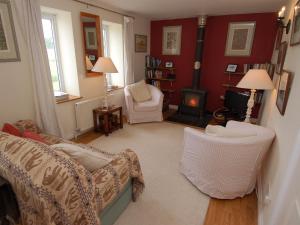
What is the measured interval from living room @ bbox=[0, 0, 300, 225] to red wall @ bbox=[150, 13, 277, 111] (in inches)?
1.0

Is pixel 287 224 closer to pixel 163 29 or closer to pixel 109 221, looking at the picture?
pixel 109 221

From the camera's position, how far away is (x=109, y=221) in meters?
1.59

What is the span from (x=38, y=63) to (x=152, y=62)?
3.11m

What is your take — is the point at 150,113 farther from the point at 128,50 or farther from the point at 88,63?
the point at 88,63

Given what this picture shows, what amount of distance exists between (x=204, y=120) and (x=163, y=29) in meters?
2.68

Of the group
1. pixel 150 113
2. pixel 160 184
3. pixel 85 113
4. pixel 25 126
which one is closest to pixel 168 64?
pixel 150 113

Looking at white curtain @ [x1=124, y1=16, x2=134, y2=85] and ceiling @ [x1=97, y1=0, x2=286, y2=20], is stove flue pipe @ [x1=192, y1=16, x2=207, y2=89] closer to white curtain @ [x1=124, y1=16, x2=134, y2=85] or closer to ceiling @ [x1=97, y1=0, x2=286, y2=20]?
ceiling @ [x1=97, y1=0, x2=286, y2=20]

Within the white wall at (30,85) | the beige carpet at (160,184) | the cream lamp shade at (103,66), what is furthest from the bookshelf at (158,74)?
the cream lamp shade at (103,66)

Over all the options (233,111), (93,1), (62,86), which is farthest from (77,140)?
(233,111)

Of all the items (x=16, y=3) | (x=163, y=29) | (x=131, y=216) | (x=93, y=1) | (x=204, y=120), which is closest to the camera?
(x=131, y=216)

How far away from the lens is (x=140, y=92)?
4.20 m

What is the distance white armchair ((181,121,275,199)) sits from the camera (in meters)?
1.74

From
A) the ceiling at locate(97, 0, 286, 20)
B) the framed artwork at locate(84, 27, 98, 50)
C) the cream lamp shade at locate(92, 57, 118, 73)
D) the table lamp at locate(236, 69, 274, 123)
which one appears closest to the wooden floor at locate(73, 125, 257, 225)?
the table lamp at locate(236, 69, 274, 123)

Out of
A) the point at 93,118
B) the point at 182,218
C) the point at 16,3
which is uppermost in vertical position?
the point at 16,3
